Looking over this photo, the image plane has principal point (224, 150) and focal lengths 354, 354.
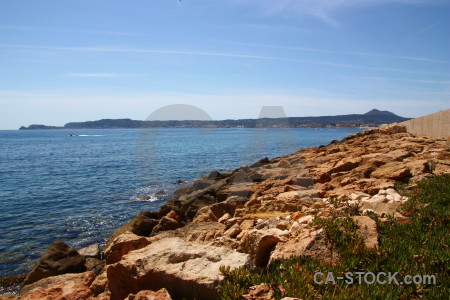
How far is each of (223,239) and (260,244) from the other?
1.29m

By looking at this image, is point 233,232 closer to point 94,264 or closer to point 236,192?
point 94,264

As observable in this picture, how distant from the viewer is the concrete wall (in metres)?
18.8

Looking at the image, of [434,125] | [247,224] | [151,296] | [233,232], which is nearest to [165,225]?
[247,224]

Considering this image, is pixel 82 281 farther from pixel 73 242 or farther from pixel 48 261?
pixel 73 242

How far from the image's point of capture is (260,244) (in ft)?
16.5

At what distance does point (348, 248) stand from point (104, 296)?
3381 millimetres

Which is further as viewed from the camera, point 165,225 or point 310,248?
point 165,225

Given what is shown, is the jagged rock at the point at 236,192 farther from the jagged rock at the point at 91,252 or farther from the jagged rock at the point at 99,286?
the jagged rock at the point at 99,286

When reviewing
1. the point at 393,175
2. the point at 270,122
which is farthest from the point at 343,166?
the point at 270,122

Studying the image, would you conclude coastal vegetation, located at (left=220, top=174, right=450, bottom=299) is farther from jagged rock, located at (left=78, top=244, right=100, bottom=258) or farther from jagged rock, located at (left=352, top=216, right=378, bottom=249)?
jagged rock, located at (left=78, top=244, right=100, bottom=258)

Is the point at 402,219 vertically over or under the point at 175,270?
over

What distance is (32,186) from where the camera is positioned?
76.9ft

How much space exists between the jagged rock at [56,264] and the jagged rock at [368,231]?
708 centimetres

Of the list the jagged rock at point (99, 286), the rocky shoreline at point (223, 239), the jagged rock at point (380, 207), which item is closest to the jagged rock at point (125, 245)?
the rocky shoreline at point (223, 239)
